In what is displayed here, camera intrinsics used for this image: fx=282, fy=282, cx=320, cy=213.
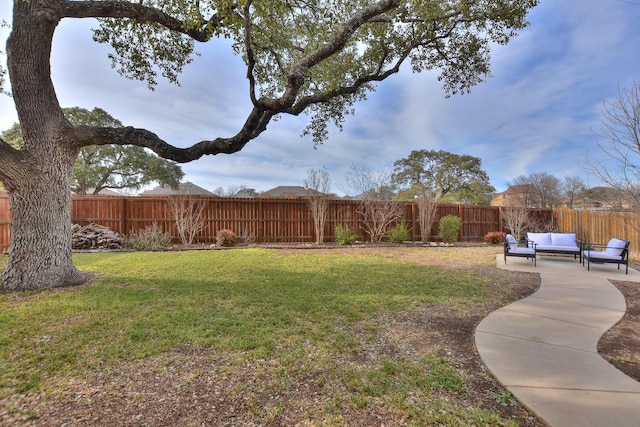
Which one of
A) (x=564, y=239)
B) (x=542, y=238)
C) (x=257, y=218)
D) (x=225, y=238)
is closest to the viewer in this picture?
(x=564, y=239)

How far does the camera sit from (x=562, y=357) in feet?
8.91

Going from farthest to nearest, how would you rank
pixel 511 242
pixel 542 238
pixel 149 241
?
1. pixel 149 241
2. pixel 542 238
3. pixel 511 242

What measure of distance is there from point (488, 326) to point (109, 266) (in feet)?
26.8

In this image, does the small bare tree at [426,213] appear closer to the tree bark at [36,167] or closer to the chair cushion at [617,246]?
the chair cushion at [617,246]

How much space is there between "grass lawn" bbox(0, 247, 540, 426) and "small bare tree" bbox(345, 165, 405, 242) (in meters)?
7.16

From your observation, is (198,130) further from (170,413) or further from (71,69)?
(170,413)

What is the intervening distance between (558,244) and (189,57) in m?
12.4

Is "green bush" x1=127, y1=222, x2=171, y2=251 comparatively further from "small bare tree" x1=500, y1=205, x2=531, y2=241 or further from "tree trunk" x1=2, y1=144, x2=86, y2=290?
"small bare tree" x1=500, y1=205, x2=531, y2=241

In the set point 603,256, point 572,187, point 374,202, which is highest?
point 572,187

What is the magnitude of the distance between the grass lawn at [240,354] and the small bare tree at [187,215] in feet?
20.0

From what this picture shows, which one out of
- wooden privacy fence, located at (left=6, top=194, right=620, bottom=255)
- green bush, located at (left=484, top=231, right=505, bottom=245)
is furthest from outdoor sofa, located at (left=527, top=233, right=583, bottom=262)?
green bush, located at (left=484, top=231, right=505, bottom=245)

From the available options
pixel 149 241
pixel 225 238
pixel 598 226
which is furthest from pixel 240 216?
pixel 598 226

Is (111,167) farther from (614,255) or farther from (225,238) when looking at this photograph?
(614,255)

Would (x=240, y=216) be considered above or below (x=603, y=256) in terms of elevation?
above
